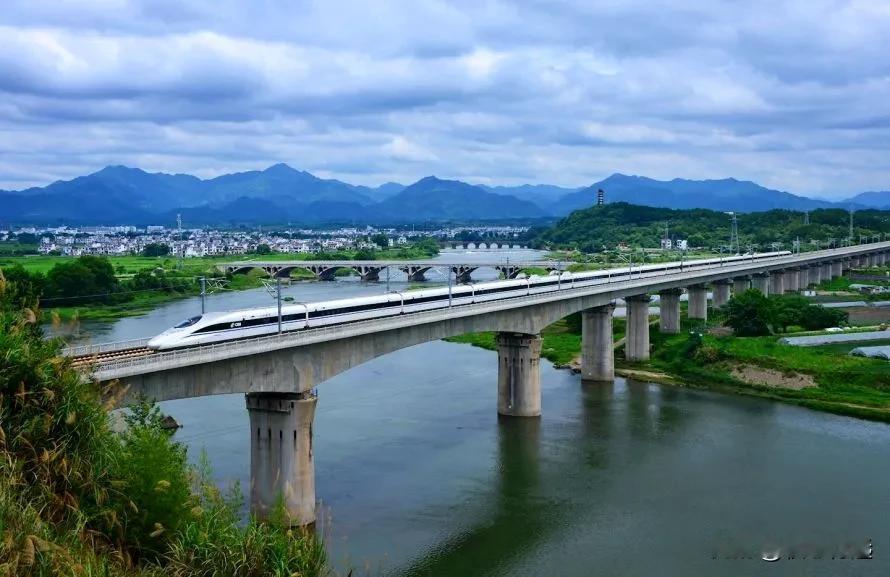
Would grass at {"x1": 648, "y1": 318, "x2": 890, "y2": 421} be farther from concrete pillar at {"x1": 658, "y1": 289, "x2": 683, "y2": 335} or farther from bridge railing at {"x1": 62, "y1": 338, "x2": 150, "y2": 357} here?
bridge railing at {"x1": 62, "y1": 338, "x2": 150, "y2": 357}

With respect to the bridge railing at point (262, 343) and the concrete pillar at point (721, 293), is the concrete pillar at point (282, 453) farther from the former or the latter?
the concrete pillar at point (721, 293)

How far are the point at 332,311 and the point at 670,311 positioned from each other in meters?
47.0

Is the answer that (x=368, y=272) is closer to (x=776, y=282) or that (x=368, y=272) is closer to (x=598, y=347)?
(x=776, y=282)

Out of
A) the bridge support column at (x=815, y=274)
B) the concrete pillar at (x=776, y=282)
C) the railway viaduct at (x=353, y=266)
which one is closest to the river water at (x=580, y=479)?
the concrete pillar at (x=776, y=282)

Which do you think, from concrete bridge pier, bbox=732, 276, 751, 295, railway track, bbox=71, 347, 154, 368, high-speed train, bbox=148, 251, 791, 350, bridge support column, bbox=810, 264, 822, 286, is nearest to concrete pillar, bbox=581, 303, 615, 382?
high-speed train, bbox=148, 251, 791, 350

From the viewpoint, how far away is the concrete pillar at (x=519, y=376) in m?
51.2

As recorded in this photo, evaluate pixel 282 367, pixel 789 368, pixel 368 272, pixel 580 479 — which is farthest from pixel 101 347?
pixel 368 272

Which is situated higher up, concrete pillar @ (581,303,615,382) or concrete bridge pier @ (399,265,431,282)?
concrete bridge pier @ (399,265,431,282)

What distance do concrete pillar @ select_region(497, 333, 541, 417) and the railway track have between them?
2530 centimetres

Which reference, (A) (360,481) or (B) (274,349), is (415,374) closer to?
(A) (360,481)

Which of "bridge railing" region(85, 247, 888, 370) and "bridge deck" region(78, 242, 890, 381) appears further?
"bridge railing" region(85, 247, 888, 370)

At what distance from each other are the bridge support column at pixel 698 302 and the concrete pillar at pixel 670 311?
7731 millimetres

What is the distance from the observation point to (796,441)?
152ft

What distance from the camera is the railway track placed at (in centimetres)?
2614
